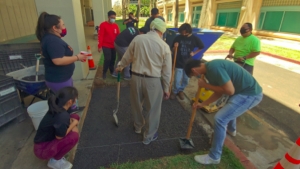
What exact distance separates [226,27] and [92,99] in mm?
18586

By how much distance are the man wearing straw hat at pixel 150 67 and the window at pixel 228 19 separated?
17.7 metres

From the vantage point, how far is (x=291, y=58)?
27.1 feet

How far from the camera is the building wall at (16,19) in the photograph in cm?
703

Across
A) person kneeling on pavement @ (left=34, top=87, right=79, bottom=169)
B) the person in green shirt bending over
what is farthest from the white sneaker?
the person in green shirt bending over

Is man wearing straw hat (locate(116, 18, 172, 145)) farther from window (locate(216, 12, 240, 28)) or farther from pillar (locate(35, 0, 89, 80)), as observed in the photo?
window (locate(216, 12, 240, 28))

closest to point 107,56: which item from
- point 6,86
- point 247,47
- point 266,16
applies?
point 6,86

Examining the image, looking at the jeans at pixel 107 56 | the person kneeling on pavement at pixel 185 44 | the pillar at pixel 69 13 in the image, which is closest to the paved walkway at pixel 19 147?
the person kneeling on pavement at pixel 185 44

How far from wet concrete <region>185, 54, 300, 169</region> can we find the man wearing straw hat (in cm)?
142

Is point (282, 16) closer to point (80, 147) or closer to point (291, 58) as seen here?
point (291, 58)

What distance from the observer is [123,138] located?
113 inches

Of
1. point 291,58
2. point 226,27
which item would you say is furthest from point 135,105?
point 226,27

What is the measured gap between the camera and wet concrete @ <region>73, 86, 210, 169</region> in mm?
2482

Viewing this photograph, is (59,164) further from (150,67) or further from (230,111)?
(230,111)

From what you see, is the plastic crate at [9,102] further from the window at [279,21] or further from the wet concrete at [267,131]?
the window at [279,21]
